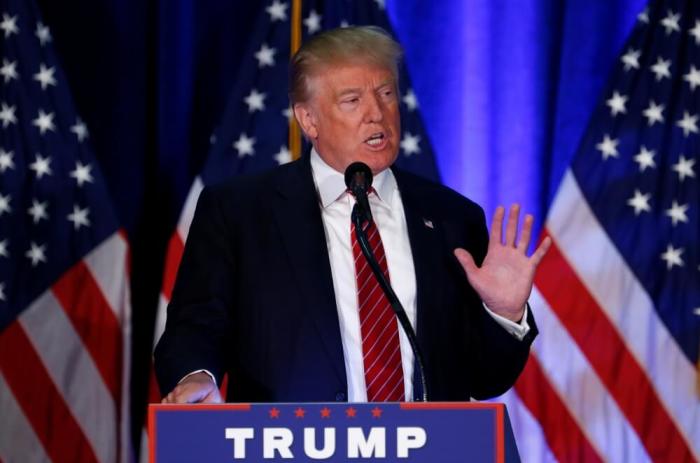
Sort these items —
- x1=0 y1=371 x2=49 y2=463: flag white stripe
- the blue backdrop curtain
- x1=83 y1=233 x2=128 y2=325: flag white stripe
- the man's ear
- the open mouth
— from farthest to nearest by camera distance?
the blue backdrop curtain, x1=83 y1=233 x2=128 y2=325: flag white stripe, x1=0 y1=371 x2=49 y2=463: flag white stripe, the man's ear, the open mouth

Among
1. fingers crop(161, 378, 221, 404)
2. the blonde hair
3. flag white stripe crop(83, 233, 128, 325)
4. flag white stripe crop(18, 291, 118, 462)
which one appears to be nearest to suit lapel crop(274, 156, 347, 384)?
the blonde hair

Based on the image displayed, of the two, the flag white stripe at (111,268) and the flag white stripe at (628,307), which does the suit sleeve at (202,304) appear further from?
the flag white stripe at (628,307)

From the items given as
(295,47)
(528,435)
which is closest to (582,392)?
(528,435)

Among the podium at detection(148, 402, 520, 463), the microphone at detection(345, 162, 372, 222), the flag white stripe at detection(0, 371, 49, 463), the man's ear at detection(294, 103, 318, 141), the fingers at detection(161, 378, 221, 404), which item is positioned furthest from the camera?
the flag white stripe at detection(0, 371, 49, 463)

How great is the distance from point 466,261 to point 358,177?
309 mm

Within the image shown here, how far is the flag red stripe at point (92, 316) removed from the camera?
3816 millimetres

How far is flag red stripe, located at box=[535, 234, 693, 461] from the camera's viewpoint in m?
3.77

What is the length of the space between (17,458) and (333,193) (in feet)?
6.49

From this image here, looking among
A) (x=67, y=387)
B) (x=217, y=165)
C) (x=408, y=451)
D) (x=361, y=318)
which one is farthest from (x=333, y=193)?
(x=67, y=387)

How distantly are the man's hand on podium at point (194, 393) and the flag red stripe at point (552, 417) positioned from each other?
2.17m

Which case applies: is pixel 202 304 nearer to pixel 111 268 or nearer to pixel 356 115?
pixel 356 115

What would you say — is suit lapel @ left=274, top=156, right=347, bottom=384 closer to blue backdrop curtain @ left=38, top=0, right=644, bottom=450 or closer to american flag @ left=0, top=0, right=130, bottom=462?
american flag @ left=0, top=0, right=130, bottom=462

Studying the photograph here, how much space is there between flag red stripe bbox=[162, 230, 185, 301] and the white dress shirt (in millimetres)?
1493

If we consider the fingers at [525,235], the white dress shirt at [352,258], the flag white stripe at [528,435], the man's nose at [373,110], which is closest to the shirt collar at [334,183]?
the white dress shirt at [352,258]
